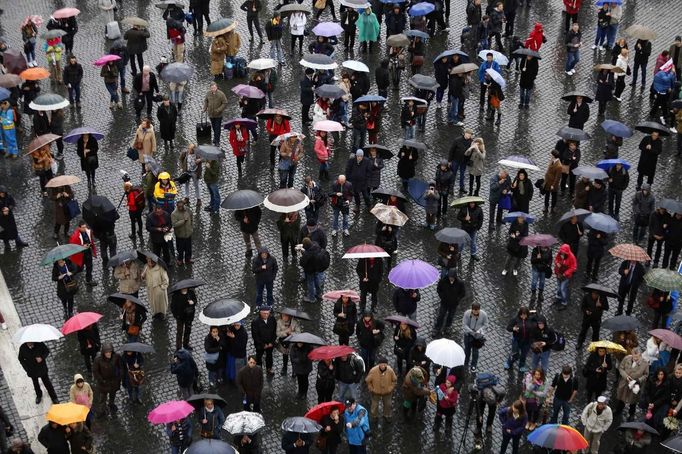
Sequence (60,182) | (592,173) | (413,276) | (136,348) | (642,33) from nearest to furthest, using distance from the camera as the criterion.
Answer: (136,348) → (413,276) → (60,182) → (592,173) → (642,33)

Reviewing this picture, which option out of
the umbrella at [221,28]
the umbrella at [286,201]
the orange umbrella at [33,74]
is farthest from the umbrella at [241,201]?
the umbrella at [221,28]

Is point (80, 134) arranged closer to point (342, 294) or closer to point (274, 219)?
point (274, 219)

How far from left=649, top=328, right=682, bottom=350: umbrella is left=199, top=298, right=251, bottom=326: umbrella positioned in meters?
7.16

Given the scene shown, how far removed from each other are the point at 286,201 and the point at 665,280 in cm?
741

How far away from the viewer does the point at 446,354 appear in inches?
755

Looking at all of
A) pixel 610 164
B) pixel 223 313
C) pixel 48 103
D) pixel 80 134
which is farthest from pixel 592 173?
pixel 48 103

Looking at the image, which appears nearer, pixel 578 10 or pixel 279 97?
pixel 279 97

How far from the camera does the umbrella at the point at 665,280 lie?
69.6ft

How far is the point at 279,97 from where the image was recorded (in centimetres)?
3038

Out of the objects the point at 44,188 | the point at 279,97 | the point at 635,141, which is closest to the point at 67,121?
the point at 44,188

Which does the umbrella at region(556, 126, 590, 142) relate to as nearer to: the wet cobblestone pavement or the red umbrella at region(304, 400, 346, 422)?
the wet cobblestone pavement

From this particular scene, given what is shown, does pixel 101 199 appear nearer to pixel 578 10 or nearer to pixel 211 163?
pixel 211 163

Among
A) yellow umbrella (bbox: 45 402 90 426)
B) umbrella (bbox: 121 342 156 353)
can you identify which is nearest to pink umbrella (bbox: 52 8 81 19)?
umbrella (bbox: 121 342 156 353)

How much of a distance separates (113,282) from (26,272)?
187 cm
